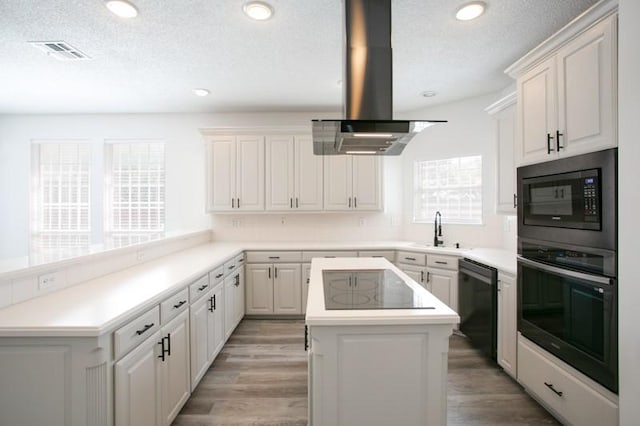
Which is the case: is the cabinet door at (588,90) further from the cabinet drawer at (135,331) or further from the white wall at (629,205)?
the cabinet drawer at (135,331)

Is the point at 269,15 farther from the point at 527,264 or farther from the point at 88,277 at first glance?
the point at 527,264

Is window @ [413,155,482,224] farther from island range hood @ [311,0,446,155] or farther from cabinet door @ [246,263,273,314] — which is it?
island range hood @ [311,0,446,155]

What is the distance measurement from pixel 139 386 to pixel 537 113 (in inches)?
110

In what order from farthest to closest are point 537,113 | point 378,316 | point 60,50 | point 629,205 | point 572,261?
point 60,50 < point 537,113 < point 572,261 < point 378,316 < point 629,205

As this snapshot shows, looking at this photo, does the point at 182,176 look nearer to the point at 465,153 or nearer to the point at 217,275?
the point at 217,275

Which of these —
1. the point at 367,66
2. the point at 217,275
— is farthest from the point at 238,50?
the point at 217,275

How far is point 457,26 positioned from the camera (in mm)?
2344

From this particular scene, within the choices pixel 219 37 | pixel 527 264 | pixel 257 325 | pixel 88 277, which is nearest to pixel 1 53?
pixel 219 37

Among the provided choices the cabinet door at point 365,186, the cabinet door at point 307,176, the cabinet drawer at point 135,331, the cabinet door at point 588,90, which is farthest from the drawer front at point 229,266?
the cabinet door at point 588,90

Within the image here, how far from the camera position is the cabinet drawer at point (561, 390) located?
163 centimetres

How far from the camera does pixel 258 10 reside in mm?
2145

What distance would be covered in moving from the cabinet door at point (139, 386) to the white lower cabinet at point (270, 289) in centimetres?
208

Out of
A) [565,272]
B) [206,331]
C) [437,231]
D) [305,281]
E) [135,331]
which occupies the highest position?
[437,231]

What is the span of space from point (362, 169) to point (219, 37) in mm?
2283
